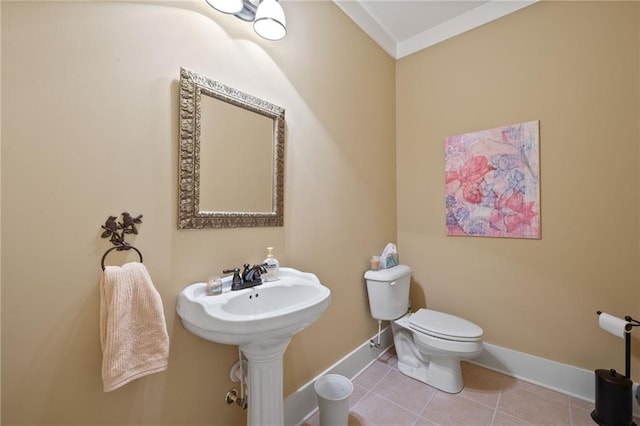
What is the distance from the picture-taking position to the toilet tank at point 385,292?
1.92 meters

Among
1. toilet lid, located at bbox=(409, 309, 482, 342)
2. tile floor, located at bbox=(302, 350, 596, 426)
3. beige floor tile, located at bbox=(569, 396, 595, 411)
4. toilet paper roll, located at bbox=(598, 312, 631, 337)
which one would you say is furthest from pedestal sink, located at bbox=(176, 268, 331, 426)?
beige floor tile, located at bbox=(569, 396, 595, 411)

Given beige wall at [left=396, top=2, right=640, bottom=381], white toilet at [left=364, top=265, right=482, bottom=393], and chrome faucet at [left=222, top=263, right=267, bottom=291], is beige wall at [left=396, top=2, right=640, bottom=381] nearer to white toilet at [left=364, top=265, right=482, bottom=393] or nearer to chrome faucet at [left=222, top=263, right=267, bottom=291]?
white toilet at [left=364, top=265, right=482, bottom=393]

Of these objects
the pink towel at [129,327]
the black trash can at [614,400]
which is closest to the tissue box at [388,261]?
the black trash can at [614,400]

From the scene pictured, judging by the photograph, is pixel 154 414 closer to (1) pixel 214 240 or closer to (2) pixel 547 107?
(1) pixel 214 240

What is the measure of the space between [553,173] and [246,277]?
2.01 metres

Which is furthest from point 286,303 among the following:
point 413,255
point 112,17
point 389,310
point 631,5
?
point 631,5

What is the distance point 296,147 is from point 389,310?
1.32 meters

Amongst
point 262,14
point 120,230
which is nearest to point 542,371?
point 120,230

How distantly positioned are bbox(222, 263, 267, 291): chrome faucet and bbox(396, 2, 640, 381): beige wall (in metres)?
1.58

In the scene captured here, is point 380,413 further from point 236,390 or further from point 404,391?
point 236,390

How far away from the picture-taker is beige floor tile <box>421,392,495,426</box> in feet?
4.89

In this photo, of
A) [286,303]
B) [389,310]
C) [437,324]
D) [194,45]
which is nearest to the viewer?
[194,45]

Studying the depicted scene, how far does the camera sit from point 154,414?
100 cm

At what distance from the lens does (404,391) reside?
5.75 ft
